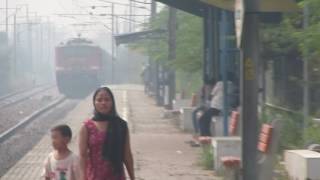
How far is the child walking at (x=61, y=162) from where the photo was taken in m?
6.92

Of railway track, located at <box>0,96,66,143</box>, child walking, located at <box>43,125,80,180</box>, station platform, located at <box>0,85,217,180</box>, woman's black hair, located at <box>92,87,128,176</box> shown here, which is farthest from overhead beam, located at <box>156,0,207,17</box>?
child walking, located at <box>43,125,80,180</box>

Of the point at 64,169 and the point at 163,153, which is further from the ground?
the point at 64,169

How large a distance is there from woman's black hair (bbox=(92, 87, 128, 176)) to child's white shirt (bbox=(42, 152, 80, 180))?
0.89 ft

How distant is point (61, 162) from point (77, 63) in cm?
4243

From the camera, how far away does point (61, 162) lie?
692cm

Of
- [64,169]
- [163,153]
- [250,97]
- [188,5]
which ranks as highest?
[188,5]

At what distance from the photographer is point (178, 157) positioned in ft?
53.4

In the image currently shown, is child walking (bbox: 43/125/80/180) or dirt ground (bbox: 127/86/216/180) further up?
child walking (bbox: 43/125/80/180)

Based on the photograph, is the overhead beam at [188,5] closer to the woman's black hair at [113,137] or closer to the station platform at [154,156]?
the station platform at [154,156]

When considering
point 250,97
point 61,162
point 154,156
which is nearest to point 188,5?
point 154,156

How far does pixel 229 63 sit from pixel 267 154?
9646 millimetres

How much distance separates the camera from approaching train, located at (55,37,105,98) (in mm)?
49188

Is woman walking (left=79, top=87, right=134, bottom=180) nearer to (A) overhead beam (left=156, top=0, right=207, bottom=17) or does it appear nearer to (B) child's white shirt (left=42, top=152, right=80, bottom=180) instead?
(B) child's white shirt (left=42, top=152, right=80, bottom=180)

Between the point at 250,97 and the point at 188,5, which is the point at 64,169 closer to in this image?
the point at 250,97
